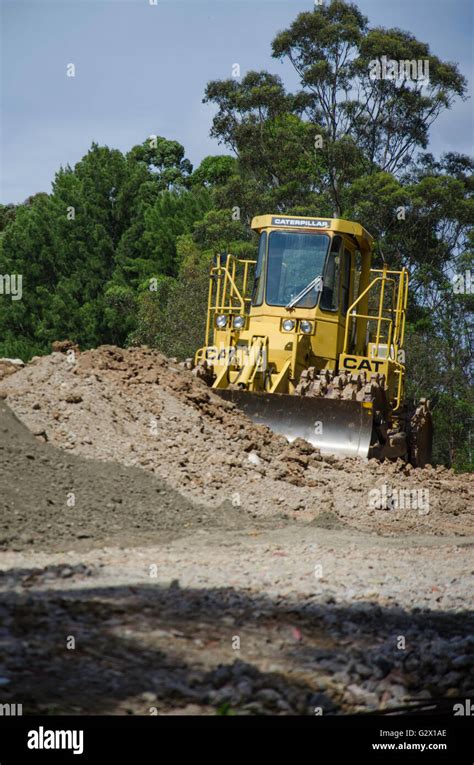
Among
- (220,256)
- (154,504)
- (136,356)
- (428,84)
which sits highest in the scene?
(428,84)

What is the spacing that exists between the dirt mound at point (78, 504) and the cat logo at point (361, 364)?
5691mm

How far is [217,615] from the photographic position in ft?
23.0

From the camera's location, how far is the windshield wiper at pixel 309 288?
17.8 metres

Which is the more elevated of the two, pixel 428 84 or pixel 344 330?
pixel 428 84

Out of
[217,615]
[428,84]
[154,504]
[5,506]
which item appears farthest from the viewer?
[428,84]

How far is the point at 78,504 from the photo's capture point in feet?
37.1

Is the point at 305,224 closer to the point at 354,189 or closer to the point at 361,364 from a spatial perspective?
the point at 361,364

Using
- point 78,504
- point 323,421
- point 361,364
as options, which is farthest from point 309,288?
point 78,504

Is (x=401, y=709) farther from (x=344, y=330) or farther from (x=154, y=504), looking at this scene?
(x=344, y=330)

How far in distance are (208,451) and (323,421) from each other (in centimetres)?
202

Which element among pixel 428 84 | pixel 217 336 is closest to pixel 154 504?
pixel 217 336

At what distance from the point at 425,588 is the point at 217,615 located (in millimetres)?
2299

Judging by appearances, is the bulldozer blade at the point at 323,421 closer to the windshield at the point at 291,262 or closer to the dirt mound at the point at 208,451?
the dirt mound at the point at 208,451

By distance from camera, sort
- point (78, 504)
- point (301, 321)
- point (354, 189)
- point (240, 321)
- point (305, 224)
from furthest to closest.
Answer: point (354, 189) < point (305, 224) < point (240, 321) < point (301, 321) < point (78, 504)
